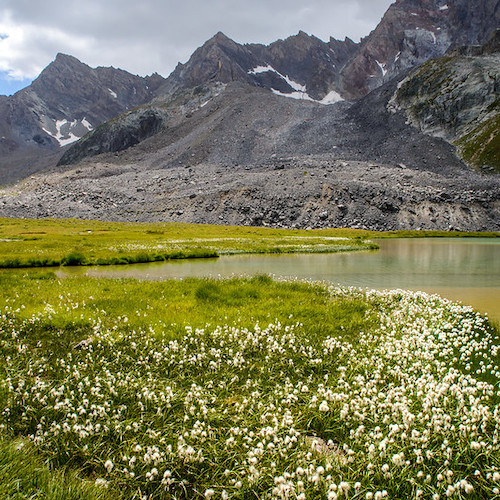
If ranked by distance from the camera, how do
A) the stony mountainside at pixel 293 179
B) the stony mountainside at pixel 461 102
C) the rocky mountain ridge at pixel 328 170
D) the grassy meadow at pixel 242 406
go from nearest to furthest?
the grassy meadow at pixel 242 406
the stony mountainside at pixel 293 179
the rocky mountain ridge at pixel 328 170
the stony mountainside at pixel 461 102

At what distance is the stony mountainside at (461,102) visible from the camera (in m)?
144

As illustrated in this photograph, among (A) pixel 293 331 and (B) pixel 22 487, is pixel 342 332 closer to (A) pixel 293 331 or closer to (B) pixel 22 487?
(A) pixel 293 331

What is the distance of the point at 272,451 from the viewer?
18.6 ft

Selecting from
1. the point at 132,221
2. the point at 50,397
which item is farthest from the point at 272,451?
the point at 132,221

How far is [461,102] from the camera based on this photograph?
518ft

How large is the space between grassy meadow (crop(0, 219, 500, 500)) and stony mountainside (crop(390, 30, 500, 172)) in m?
149

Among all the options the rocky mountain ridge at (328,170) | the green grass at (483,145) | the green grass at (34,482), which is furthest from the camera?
the green grass at (483,145)

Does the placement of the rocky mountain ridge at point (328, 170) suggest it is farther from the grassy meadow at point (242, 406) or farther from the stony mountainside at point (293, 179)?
the grassy meadow at point (242, 406)

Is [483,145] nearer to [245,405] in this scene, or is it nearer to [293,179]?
[293,179]

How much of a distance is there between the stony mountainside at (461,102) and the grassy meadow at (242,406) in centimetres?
14948

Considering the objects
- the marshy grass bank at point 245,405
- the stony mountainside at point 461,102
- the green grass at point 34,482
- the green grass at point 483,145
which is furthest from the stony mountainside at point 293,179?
the green grass at point 34,482

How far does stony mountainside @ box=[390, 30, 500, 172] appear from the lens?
144375 millimetres

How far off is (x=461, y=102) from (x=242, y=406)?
184 m

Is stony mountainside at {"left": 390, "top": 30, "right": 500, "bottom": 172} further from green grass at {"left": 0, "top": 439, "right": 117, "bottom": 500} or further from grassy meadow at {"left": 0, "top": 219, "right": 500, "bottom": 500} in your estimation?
green grass at {"left": 0, "top": 439, "right": 117, "bottom": 500}
